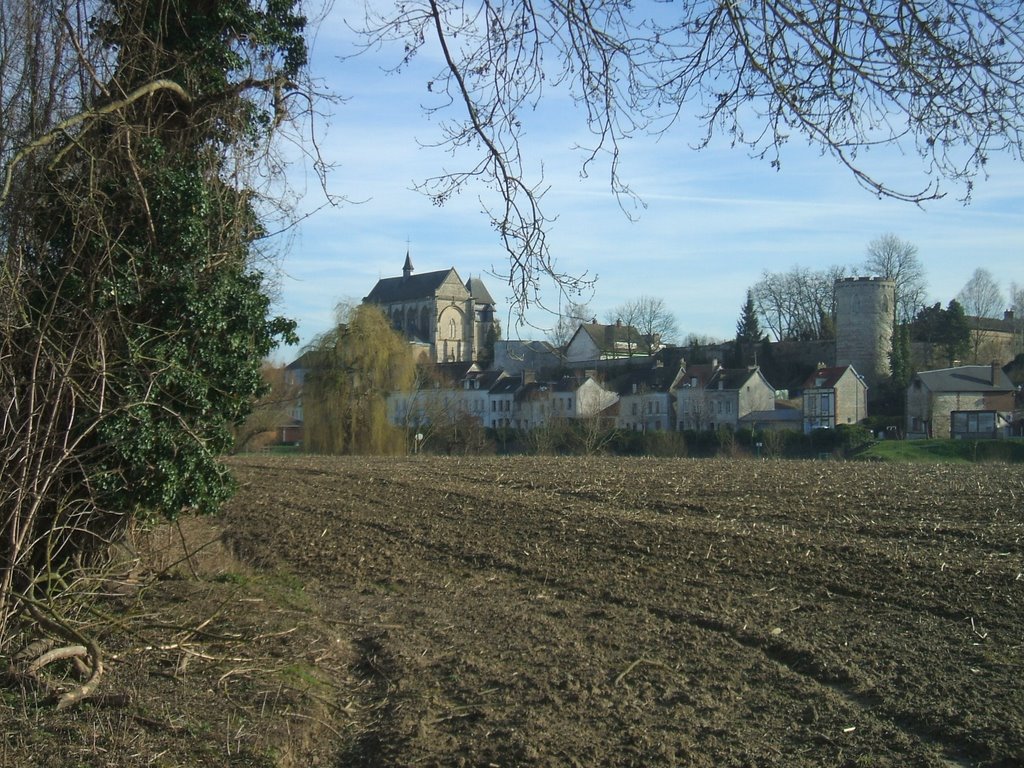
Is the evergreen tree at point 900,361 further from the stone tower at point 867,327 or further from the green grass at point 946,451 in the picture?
the green grass at point 946,451

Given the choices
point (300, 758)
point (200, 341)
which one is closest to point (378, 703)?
point (300, 758)

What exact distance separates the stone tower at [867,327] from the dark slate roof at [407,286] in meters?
32.5

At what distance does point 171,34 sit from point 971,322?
88.7 meters

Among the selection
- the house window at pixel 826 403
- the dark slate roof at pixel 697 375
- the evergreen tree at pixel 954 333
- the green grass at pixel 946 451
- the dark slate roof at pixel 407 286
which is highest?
the dark slate roof at pixel 407 286

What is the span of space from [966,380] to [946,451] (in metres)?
15.3

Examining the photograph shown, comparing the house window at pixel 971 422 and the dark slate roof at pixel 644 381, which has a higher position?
the dark slate roof at pixel 644 381

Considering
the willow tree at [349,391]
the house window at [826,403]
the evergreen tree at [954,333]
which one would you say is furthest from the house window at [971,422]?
the willow tree at [349,391]

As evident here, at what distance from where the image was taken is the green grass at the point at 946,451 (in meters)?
43.0

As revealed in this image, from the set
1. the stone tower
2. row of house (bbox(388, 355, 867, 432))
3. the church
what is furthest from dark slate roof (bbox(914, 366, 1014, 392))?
the church

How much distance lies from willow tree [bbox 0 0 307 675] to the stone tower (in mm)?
70204

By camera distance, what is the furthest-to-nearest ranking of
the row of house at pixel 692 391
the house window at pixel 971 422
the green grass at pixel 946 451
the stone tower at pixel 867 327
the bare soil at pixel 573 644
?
the stone tower at pixel 867 327 < the house window at pixel 971 422 < the row of house at pixel 692 391 < the green grass at pixel 946 451 < the bare soil at pixel 573 644

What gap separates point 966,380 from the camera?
201ft

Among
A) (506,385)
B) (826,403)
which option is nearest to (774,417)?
(826,403)

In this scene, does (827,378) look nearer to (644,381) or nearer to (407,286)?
(644,381)
